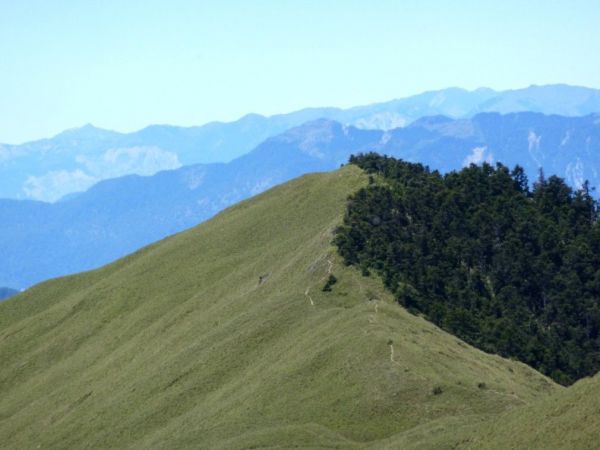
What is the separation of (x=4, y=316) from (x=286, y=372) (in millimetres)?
106346

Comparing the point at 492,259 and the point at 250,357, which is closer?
the point at 250,357

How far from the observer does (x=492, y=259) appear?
129 meters

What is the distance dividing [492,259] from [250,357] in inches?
1681

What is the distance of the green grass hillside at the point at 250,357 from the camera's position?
7569 cm

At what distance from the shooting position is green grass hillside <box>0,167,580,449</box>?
248ft

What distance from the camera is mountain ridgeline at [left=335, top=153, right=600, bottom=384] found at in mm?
109750

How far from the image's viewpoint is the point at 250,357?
10025 cm

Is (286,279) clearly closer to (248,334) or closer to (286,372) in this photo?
(248,334)

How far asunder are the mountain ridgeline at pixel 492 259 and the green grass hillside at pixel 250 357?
598 cm

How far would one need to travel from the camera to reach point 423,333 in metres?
92.1

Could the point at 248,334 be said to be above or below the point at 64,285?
below

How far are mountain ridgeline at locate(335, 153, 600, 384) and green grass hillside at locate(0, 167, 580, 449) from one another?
5982mm

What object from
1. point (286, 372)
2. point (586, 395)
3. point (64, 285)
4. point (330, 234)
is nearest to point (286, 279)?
point (330, 234)

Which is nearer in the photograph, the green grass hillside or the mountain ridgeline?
the green grass hillside
